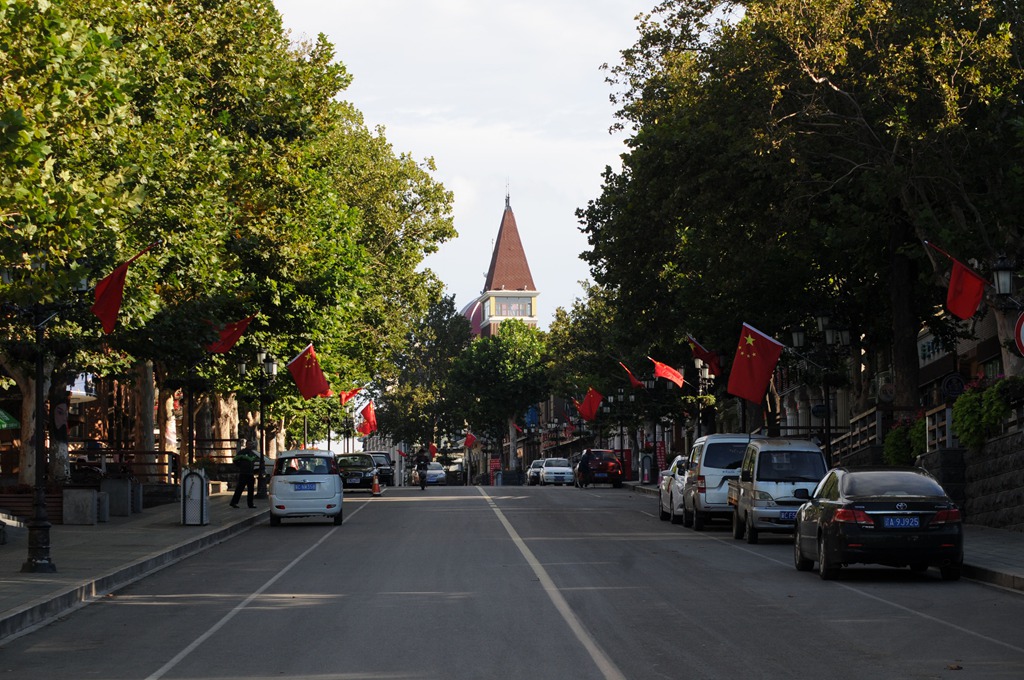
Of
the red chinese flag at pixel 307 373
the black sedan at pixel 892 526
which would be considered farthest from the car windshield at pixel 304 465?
the black sedan at pixel 892 526

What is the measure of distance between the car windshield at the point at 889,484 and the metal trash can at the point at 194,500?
17.0 metres

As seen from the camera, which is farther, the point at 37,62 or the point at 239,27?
the point at 239,27

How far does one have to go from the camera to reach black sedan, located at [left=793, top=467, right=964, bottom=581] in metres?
18.4

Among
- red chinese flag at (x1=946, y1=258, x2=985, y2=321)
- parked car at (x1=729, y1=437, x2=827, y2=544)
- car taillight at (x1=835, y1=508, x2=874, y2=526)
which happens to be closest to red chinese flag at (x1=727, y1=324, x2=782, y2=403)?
parked car at (x1=729, y1=437, x2=827, y2=544)

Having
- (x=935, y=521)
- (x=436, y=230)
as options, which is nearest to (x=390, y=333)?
(x=436, y=230)

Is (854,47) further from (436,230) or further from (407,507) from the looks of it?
(436,230)

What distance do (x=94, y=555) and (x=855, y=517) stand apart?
12255 millimetres

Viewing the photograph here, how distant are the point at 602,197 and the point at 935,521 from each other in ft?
80.4

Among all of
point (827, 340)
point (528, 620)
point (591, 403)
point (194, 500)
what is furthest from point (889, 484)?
point (591, 403)

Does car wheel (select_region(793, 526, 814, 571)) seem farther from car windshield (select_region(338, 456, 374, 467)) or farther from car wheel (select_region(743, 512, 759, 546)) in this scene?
car windshield (select_region(338, 456, 374, 467))

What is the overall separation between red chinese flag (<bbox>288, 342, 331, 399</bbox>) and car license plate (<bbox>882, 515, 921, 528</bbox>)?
25.2 meters

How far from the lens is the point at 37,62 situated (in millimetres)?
19172

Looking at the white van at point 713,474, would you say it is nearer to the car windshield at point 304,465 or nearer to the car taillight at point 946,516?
the car windshield at point 304,465

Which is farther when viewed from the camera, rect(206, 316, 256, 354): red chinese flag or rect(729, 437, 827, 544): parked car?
rect(206, 316, 256, 354): red chinese flag
